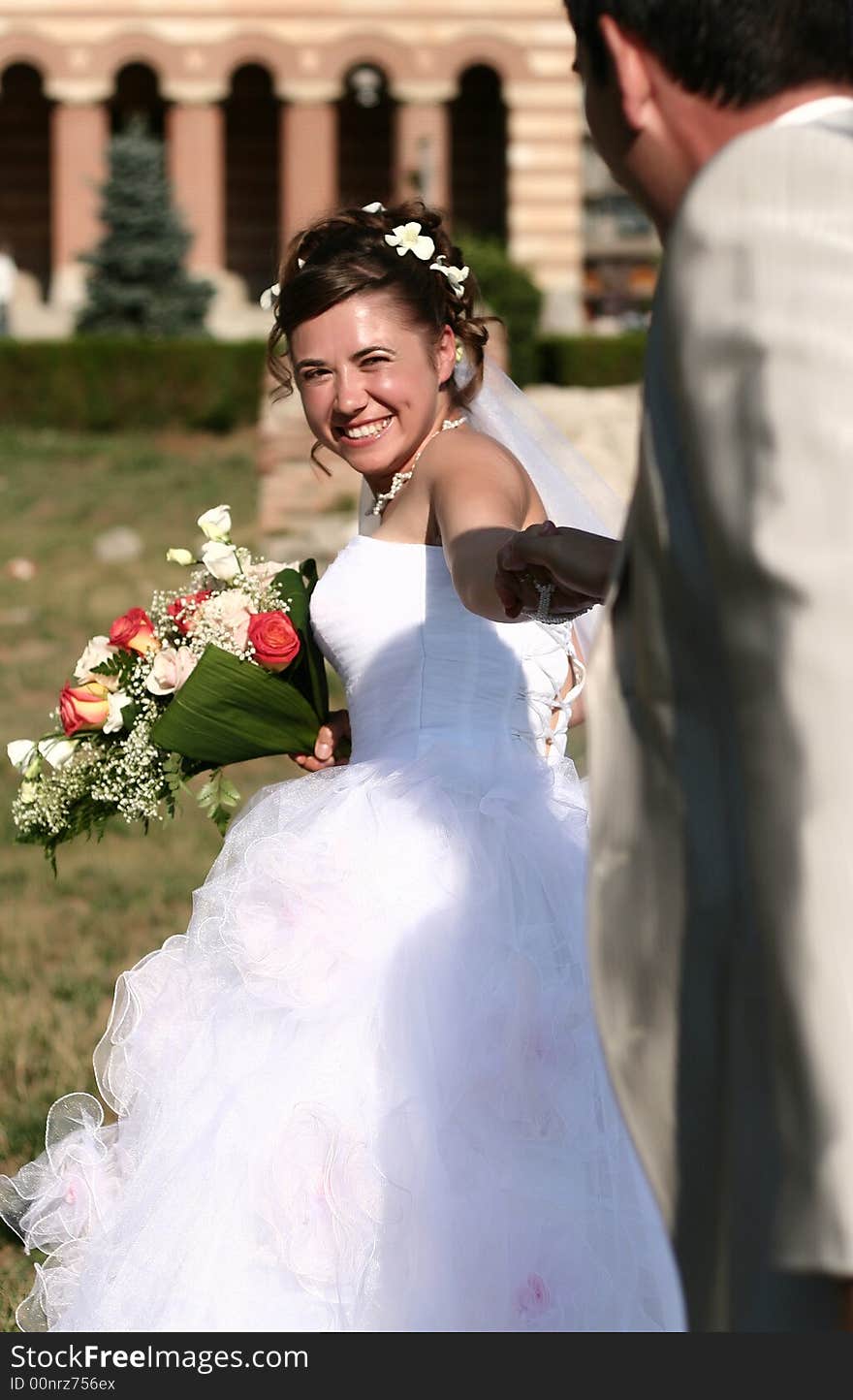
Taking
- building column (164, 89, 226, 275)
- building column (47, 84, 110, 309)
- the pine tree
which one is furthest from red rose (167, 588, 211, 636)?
building column (164, 89, 226, 275)

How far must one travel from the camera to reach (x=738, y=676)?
1.73 m

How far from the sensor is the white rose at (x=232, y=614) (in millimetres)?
4117

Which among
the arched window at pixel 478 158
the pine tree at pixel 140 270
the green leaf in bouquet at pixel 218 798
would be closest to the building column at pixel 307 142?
the arched window at pixel 478 158

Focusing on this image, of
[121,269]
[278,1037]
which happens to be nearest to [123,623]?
[278,1037]

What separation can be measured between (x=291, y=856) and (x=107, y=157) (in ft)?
101

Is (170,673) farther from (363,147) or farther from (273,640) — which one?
(363,147)

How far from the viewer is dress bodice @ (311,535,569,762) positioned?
3.77m

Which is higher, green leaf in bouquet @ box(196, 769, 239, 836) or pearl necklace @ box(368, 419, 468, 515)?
pearl necklace @ box(368, 419, 468, 515)

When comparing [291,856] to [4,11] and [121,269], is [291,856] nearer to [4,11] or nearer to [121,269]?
[121,269]

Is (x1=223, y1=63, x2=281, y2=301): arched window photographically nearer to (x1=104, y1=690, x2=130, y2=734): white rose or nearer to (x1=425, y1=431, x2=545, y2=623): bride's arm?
(x1=104, y1=690, x2=130, y2=734): white rose

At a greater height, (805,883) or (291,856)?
(805,883)

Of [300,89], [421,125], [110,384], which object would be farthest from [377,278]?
[300,89]

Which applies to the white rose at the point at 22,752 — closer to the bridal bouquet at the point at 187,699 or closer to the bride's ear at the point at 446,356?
the bridal bouquet at the point at 187,699

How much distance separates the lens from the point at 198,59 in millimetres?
37375
